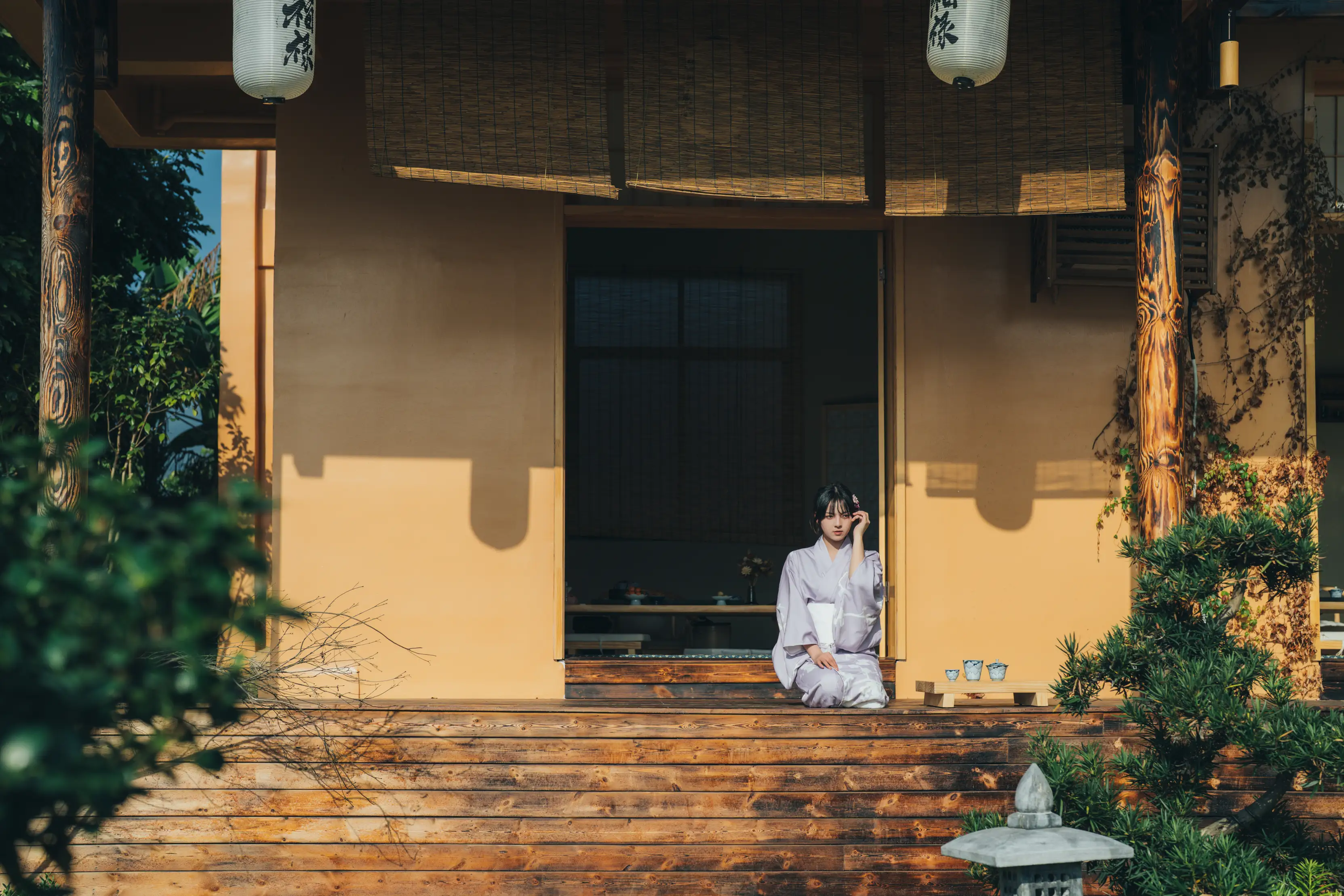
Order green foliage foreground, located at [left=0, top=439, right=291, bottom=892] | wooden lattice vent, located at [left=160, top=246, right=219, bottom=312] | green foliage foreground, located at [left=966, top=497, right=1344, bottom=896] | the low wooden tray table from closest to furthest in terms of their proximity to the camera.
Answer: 1. green foliage foreground, located at [left=0, top=439, right=291, bottom=892]
2. green foliage foreground, located at [left=966, top=497, right=1344, bottom=896]
3. the low wooden tray table
4. wooden lattice vent, located at [left=160, top=246, right=219, bottom=312]

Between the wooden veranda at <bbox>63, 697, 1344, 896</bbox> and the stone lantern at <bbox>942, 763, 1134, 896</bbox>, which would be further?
the wooden veranda at <bbox>63, 697, 1344, 896</bbox>

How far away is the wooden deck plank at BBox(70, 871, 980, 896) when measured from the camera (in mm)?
4871

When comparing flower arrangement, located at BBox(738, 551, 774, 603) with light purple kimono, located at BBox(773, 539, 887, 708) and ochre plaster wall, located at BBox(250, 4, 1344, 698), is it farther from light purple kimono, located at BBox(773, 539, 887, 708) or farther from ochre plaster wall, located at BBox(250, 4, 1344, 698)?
light purple kimono, located at BBox(773, 539, 887, 708)

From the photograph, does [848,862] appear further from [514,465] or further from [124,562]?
[124,562]

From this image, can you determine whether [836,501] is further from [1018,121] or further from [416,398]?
[416,398]

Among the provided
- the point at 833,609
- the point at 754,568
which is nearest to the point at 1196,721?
the point at 833,609

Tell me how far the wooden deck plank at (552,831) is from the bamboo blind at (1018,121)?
2517mm

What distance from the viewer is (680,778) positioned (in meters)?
5.08

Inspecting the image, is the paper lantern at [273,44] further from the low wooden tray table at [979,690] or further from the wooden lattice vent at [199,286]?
the wooden lattice vent at [199,286]

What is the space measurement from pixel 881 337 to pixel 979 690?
75.3 inches

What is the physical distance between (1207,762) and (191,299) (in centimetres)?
983

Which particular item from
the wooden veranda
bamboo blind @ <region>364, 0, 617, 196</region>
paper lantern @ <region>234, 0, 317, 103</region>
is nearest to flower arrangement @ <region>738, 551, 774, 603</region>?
the wooden veranda

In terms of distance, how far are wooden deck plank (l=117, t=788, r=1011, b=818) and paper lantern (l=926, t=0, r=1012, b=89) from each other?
261 cm

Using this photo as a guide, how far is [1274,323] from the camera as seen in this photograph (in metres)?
6.46
